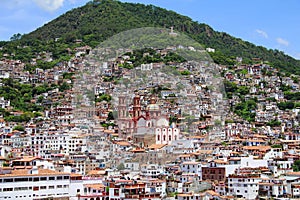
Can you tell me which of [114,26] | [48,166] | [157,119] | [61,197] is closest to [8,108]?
[157,119]

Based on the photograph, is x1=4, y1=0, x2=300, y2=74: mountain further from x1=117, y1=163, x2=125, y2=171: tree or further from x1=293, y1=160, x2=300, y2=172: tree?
x1=293, y1=160, x2=300, y2=172: tree

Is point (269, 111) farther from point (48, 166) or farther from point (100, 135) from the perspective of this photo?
point (48, 166)

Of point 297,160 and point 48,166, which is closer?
point 48,166

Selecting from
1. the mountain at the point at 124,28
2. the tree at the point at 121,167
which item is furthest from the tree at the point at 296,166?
the mountain at the point at 124,28

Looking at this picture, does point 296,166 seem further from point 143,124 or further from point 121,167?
point 143,124

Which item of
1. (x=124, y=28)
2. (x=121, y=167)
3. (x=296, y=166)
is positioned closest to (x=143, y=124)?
(x=121, y=167)

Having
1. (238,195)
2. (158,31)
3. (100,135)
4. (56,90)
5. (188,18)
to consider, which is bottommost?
(238,195)

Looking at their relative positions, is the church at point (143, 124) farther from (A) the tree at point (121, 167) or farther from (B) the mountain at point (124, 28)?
(B) the mountain at point (124, 28)
